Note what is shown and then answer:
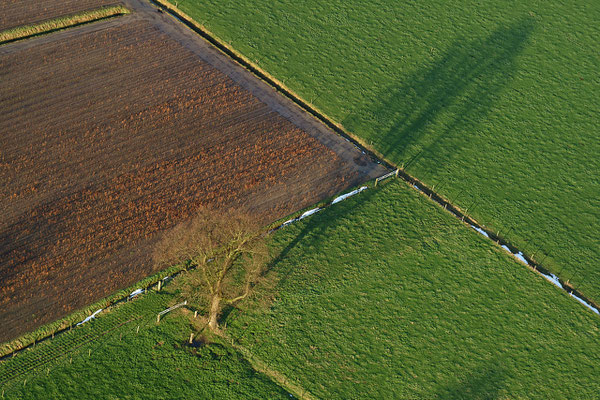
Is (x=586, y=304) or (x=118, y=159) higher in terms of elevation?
(x=586, y=304)

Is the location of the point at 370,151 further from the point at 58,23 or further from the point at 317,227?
the point at 58,23

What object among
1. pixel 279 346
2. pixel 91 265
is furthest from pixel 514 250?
pixel 91 265

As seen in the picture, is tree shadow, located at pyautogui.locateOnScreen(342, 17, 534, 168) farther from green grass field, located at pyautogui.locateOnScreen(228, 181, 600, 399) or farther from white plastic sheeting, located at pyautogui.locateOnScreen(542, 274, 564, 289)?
white plastic sheeting, located at pyautogui.locateOnScreen(542, 274, 564, 289)

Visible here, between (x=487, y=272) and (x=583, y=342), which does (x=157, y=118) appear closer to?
(x=487, y=272)

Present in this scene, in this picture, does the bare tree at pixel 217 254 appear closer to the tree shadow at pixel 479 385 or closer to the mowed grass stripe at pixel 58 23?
the tree shadow at pixel 479 385

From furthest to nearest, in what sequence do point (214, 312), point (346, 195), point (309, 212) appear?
point (346, 195) < point (309, 212) < point (214, 312)

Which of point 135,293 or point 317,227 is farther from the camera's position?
point 317,227

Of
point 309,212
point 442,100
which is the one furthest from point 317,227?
point 442,100
